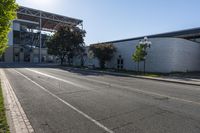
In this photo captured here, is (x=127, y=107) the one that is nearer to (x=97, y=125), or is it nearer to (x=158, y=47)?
(x=97, y=125)

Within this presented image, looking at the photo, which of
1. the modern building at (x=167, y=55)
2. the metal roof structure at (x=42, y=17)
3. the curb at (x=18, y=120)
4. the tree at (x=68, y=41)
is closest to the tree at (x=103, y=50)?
the modern building at (x=167, y=55)

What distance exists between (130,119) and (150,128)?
0.95 meters

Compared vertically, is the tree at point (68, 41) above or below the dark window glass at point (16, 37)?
below

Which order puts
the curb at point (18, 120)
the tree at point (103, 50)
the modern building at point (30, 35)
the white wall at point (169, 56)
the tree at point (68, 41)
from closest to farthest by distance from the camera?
the curb at point (18, 120) → the white wall at point (169, 56) → the tree at point (103, 50) → the tree at point (68, 41) → the modern building at point (30, 35)

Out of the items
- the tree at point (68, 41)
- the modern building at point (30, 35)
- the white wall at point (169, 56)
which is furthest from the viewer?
the modern building at point (30, 35)

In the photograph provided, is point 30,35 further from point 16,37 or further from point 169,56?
point 169,56

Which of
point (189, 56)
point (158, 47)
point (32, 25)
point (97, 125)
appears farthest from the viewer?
point (32, 25)

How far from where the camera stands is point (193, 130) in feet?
17.9

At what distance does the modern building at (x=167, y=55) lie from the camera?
3321 centimetres

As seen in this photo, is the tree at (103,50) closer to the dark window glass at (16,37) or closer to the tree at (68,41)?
the tree at (68,41)

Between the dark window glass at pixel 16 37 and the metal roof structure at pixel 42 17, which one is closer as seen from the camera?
the metal roof structure at pixel 42 17

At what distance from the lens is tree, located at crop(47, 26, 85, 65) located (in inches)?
2035

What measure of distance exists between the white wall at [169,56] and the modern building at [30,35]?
43554 millimetres

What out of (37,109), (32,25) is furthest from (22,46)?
(37,109)
